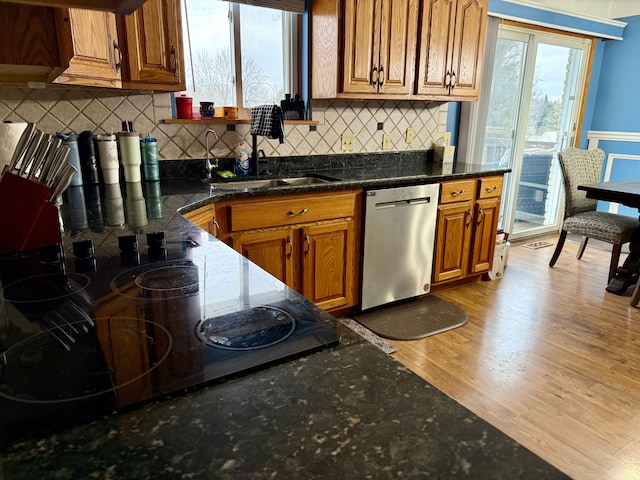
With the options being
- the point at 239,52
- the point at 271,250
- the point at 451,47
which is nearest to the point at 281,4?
the point at 239,52

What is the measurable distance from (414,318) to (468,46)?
2.00m

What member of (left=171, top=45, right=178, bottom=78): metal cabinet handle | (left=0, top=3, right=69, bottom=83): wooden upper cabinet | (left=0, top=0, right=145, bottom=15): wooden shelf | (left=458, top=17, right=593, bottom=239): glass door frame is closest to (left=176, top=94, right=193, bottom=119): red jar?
(left=171, top=45, right=178, bottom=78): metal cabinet handle

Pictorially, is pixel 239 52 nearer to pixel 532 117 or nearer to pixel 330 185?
pixel 330 185

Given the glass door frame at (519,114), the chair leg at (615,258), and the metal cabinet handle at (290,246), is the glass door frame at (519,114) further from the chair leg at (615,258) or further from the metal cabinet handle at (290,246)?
the metal cabinet handle at (290,246)

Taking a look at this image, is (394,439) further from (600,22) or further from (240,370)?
(600,22)

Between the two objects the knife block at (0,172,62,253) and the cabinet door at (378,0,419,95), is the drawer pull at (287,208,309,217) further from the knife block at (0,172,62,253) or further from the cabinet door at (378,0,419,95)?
the knife block at (0,172,62,253)

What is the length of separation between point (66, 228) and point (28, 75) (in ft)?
1.71

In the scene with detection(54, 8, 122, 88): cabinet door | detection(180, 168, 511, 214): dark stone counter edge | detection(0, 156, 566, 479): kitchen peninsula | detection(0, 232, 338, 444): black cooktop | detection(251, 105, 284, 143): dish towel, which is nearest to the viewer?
detection(0, 156, 566, 479): kitchen peninsula

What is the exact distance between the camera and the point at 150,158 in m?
2.51

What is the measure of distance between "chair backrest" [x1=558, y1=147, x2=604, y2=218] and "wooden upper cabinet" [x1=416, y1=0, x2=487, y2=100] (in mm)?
1170

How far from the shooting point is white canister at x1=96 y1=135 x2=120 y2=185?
7.65 ft

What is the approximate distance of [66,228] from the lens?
1.56m

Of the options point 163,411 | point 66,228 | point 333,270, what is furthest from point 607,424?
point 66,228

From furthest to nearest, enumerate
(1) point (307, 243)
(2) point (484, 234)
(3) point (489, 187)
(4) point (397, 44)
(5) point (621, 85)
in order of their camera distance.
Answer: (5) point (621, 85), (2) point (484, 234), (3) point (489, 187), (4) point (397, 44), (1) point (307, 243)
